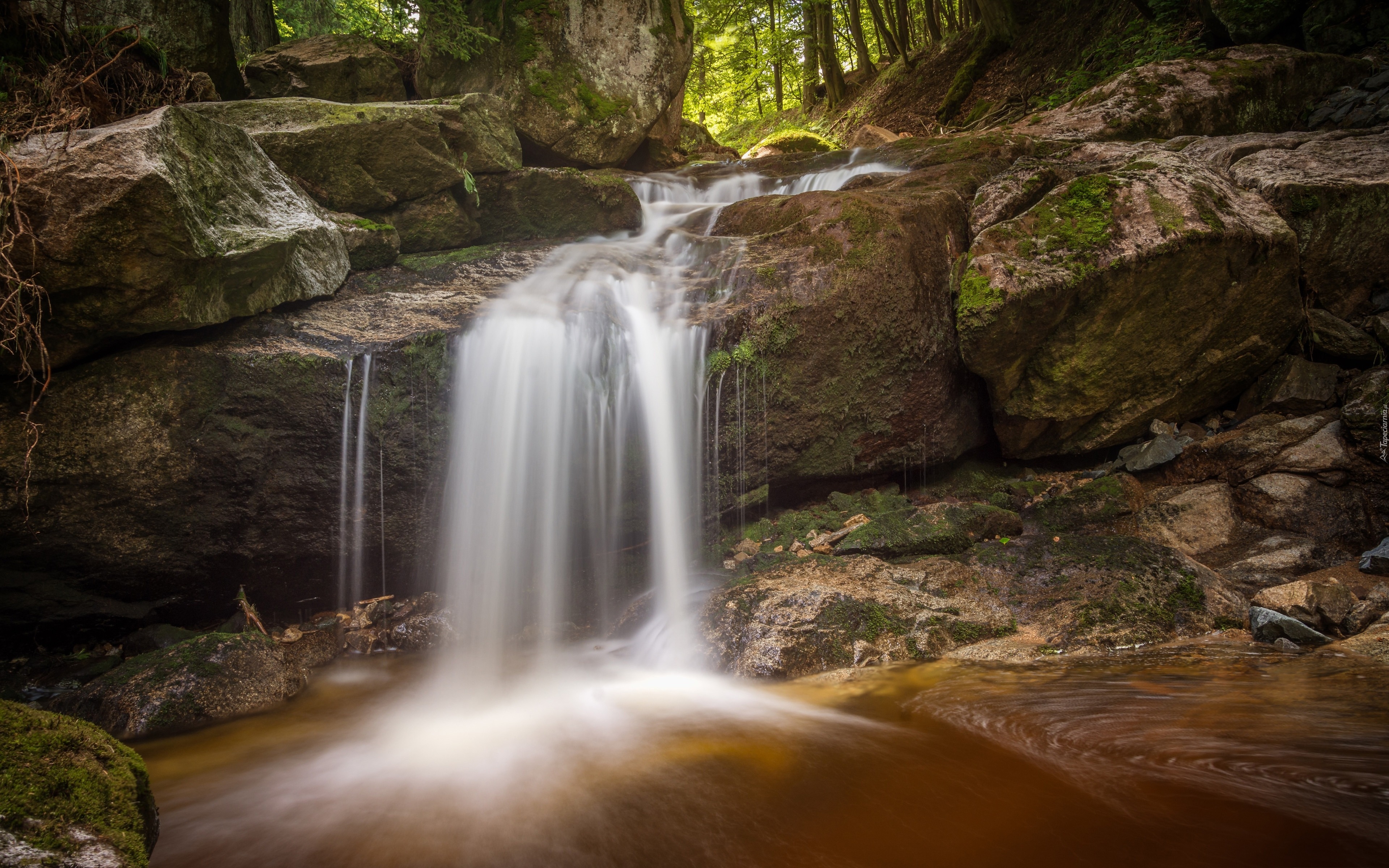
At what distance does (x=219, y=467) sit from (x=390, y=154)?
12.4 feet

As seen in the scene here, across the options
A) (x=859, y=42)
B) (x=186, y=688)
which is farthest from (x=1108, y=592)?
(x=859, y=42)

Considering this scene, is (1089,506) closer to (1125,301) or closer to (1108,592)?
(1108,592)

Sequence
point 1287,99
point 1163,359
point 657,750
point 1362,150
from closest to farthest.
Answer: point 657,750 → point 1163,359 → point 1362,150 → point 1287,99

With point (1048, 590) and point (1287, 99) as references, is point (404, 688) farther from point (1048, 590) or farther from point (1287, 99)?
point (1287, 99)

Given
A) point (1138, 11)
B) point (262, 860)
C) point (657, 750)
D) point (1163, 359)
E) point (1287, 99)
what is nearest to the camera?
point (262, 860)

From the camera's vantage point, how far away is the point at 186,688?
395 cm

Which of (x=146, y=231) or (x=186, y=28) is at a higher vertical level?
(x=186, y=28)

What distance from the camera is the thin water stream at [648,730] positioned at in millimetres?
2340

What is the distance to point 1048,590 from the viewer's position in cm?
459

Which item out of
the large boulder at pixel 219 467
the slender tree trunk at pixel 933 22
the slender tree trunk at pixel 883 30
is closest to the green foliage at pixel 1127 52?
the slender tree trunk at pixel 933 22

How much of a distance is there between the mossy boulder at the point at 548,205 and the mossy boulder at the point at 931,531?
514cm

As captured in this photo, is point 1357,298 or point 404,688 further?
point 1357,298

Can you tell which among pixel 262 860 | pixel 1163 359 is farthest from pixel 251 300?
pixel 1163 359

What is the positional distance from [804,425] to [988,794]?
11.6ft
